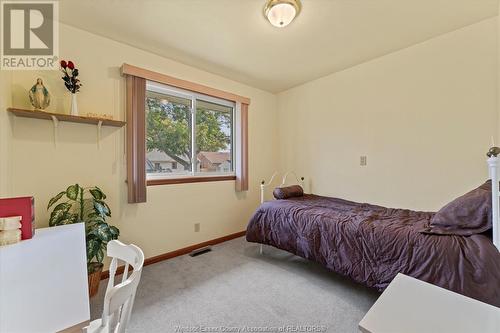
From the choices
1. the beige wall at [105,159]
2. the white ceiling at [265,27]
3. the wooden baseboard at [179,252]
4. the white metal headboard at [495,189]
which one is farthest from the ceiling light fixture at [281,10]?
the wooden baseboard at [179,252]

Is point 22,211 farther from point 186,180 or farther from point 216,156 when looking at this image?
point 216,156

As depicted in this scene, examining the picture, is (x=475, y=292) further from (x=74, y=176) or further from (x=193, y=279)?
(x=74, y=176)

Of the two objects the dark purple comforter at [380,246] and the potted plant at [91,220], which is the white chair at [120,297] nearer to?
the potted plant at [91,220]

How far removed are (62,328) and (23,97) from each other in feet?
6.78

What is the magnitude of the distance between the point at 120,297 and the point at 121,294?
0.03 feet

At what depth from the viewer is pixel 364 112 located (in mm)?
2906

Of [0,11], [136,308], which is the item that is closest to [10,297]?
[136,308]

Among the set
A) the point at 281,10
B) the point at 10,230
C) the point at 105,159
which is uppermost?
the point at 281,10

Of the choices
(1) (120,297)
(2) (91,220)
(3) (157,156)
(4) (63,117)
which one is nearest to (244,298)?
(1) (120,297)

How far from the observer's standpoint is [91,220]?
6.69 ft

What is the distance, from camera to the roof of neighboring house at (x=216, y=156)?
128 inches

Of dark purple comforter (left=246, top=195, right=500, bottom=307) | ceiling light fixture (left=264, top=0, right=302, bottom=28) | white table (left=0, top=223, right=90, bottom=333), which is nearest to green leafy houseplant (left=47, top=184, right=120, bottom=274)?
white table (left=0, top=223, right=90, bottom=333)

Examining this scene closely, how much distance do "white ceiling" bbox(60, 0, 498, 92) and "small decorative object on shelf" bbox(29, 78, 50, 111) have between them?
70 cm

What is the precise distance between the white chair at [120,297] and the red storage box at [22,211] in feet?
1.15
